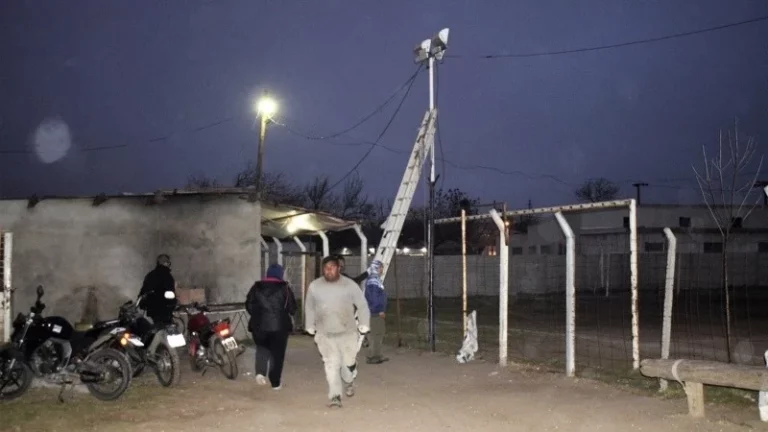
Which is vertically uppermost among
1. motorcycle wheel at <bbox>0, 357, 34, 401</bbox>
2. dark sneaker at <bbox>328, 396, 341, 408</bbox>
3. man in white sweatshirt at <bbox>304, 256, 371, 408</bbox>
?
man in white sweatshirt at <bbox>304, 256, 371, 408</bbox>

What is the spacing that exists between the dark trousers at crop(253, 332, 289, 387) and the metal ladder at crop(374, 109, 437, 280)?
414 centimetres

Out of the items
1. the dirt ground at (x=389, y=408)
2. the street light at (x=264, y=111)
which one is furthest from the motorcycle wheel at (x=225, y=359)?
the street light at (x=264, y=111)

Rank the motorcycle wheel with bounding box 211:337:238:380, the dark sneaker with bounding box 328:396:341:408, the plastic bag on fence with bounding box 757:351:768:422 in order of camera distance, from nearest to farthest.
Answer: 1. the plastic bag on fence with bounding box 757:351:768:422
2. the dark sneaker with bounding box 328:396:341:408
3. the motorcycle wheel with bounding box 211:337:238:380

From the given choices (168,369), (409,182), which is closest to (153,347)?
(168,369)

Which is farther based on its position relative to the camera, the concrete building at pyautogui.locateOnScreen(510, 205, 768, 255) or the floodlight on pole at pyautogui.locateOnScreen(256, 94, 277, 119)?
the concrete building at pyautogui.locateOnScreen(510, 205, 768, 255)

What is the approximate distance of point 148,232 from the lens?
14.8 meters

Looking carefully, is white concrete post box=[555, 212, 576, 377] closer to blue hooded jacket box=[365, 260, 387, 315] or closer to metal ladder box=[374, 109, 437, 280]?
blue hooded jacket box=[365, 260, 387, 315]

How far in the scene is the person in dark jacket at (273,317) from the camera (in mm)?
9844

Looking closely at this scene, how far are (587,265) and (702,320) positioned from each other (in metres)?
14.0

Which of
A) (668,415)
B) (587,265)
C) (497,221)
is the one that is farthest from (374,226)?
(668,415)

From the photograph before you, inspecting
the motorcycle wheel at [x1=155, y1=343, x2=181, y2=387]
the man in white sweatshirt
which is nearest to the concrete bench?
the man in white sweatshirt

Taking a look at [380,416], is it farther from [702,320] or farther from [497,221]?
[702,320]

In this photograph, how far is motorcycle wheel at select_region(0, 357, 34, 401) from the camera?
360 inches

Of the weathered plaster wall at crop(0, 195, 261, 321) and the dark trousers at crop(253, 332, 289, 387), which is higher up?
the weathered plaster wall at crop(0, 195, 261, 321)
